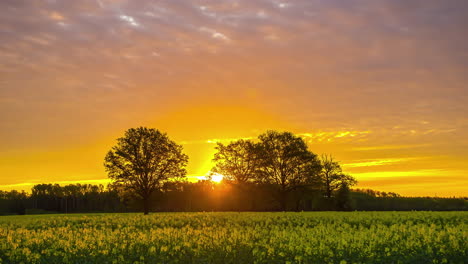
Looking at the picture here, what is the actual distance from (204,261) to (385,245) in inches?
245

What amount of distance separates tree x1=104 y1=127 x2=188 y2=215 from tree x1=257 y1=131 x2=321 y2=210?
1502cm

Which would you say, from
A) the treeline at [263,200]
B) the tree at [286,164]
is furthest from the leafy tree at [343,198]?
the tree at [286,164]

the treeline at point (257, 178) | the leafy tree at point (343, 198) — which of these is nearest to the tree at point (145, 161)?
the treeline at point (257, 178)

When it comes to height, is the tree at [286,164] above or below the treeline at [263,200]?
above

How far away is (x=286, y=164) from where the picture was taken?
218ft

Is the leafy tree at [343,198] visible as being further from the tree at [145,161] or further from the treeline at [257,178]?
the tree at [145,161]

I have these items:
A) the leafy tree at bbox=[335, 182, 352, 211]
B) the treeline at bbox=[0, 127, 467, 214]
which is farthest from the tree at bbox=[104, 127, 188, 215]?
the leafy tree at bbox=[335, 182, 352, 211]

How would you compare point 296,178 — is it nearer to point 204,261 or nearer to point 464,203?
point 464,203

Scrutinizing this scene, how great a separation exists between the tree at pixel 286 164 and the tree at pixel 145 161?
15021 mm

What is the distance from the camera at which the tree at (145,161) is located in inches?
2173

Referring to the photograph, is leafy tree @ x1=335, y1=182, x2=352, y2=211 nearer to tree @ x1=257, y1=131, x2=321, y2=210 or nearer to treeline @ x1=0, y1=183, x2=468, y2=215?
treeline @ x1=0, y1=183, x2=468, y2=215

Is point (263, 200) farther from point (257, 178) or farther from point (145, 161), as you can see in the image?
A: point (145, 161)

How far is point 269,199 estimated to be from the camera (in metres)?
70.8

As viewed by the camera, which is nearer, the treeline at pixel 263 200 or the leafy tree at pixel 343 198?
the treeline at pixel 263 200
